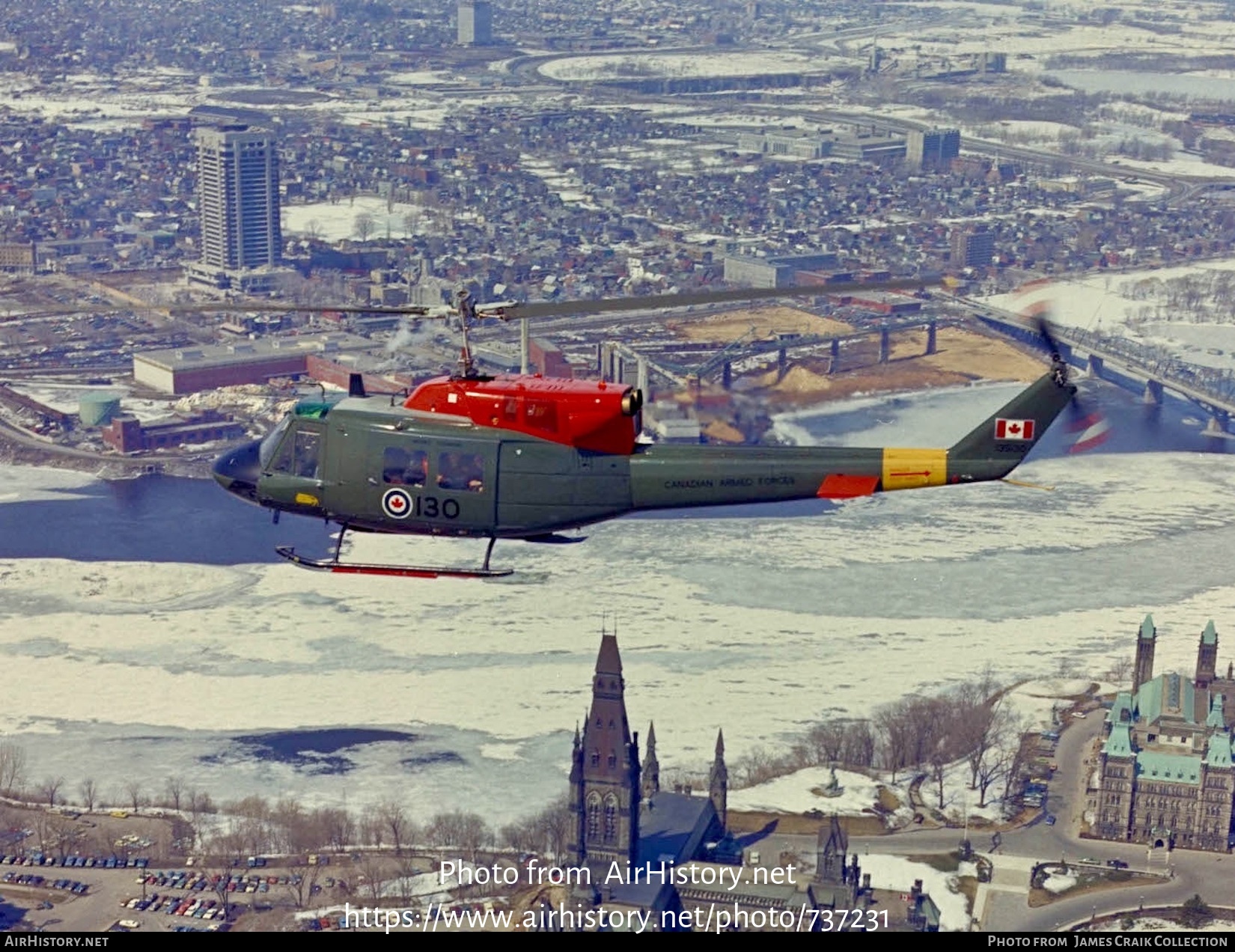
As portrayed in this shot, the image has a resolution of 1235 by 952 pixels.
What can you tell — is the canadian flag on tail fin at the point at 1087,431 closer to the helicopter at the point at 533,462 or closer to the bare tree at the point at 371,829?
the helicopter at the point at 533,462

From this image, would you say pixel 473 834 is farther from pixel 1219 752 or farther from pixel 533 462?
pixel 533 462

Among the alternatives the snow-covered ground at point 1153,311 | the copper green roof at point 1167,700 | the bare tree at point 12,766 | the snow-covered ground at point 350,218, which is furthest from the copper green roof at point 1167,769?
the snow-covered ground at point 350,218

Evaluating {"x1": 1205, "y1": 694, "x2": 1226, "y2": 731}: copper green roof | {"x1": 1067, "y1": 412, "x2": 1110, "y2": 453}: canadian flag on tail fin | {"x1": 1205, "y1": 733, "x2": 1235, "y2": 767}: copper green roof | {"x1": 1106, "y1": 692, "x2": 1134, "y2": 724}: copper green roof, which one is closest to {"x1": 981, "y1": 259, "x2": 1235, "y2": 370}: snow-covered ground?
{"x1": 1205, "y1": 694, "x2": 1226, "y2": 731}: copper green roof

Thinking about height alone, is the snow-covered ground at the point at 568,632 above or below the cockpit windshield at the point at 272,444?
below

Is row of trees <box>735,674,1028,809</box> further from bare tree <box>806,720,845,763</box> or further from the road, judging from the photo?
the road

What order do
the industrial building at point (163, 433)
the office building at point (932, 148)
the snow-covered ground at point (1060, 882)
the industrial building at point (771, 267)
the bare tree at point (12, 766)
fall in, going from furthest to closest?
the office building at point (932, 148), the industrial building at point (771, 267), the industrial building at point (163, 433), the bare tree at point (12, 766), the snow-covered ground at point (1060, 882)

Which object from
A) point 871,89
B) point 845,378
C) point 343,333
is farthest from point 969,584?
point 871,89
